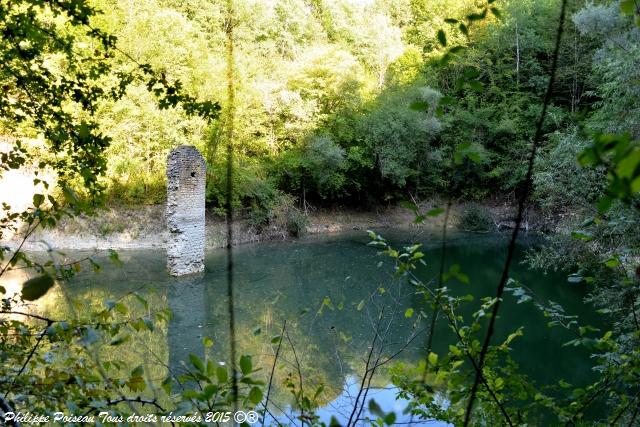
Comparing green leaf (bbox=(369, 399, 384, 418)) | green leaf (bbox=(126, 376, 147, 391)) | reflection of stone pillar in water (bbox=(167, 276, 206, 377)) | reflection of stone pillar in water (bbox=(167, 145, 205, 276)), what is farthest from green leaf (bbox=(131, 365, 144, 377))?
reflection of stone pillar in water (bbox=(167, 145, 205, 276))

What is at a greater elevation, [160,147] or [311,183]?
[160,147]

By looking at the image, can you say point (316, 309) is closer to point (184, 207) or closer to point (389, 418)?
point (184, 207)

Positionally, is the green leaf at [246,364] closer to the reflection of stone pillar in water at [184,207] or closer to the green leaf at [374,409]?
the green leaf at [374,409]

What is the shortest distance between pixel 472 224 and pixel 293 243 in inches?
341

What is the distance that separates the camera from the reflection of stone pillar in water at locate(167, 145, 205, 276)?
11906 millimetres

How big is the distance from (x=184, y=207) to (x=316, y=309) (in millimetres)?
4445

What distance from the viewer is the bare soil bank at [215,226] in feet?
47.2

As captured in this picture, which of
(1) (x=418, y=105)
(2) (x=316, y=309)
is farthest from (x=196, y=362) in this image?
(2) (x=316, y=309)

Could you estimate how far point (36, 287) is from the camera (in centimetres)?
99

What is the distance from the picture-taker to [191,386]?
5836 mm

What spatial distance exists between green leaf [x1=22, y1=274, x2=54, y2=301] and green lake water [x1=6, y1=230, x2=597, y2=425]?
3056mm

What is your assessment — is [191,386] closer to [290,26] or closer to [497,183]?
[497,183]

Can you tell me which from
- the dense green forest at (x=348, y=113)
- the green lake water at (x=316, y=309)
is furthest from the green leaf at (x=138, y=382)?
the green lake water at (x=316, y=309)

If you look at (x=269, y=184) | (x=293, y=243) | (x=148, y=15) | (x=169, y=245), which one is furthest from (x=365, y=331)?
(x=148, y=15)
